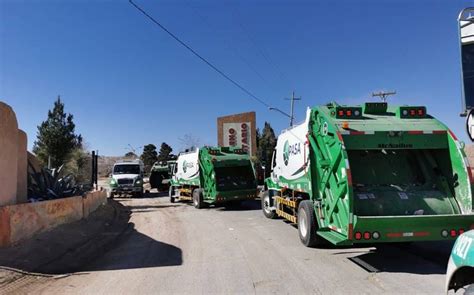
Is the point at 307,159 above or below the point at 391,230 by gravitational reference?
above

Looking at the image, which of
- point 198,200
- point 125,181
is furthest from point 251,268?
point 125,181

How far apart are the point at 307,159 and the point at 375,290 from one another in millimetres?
4012

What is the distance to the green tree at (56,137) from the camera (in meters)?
46.3

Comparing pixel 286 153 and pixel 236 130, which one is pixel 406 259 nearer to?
pixel 286 153

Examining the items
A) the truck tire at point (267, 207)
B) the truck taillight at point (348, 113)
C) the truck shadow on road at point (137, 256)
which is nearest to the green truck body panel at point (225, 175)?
the truck tire at point (267, 207)

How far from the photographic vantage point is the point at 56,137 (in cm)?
4656

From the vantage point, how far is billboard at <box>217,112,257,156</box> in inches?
1804

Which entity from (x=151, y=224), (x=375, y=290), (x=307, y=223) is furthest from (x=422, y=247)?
(x=151, y=224)

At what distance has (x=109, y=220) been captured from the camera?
16375mm

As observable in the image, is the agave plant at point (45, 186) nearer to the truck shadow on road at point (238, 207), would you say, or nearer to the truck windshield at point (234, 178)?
the truck windshield at point (234, 178)

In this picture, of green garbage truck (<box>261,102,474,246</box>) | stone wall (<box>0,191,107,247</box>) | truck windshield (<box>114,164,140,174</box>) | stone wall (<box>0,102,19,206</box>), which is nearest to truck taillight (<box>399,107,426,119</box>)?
green garbage truck (<box>261,102,474,246</box>)

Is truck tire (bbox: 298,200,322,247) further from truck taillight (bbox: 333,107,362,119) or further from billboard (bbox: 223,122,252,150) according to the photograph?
billboard (bbox: 223,122,252,150)

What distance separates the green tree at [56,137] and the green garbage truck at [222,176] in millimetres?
28581

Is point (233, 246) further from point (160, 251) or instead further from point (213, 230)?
point (213, 230)
